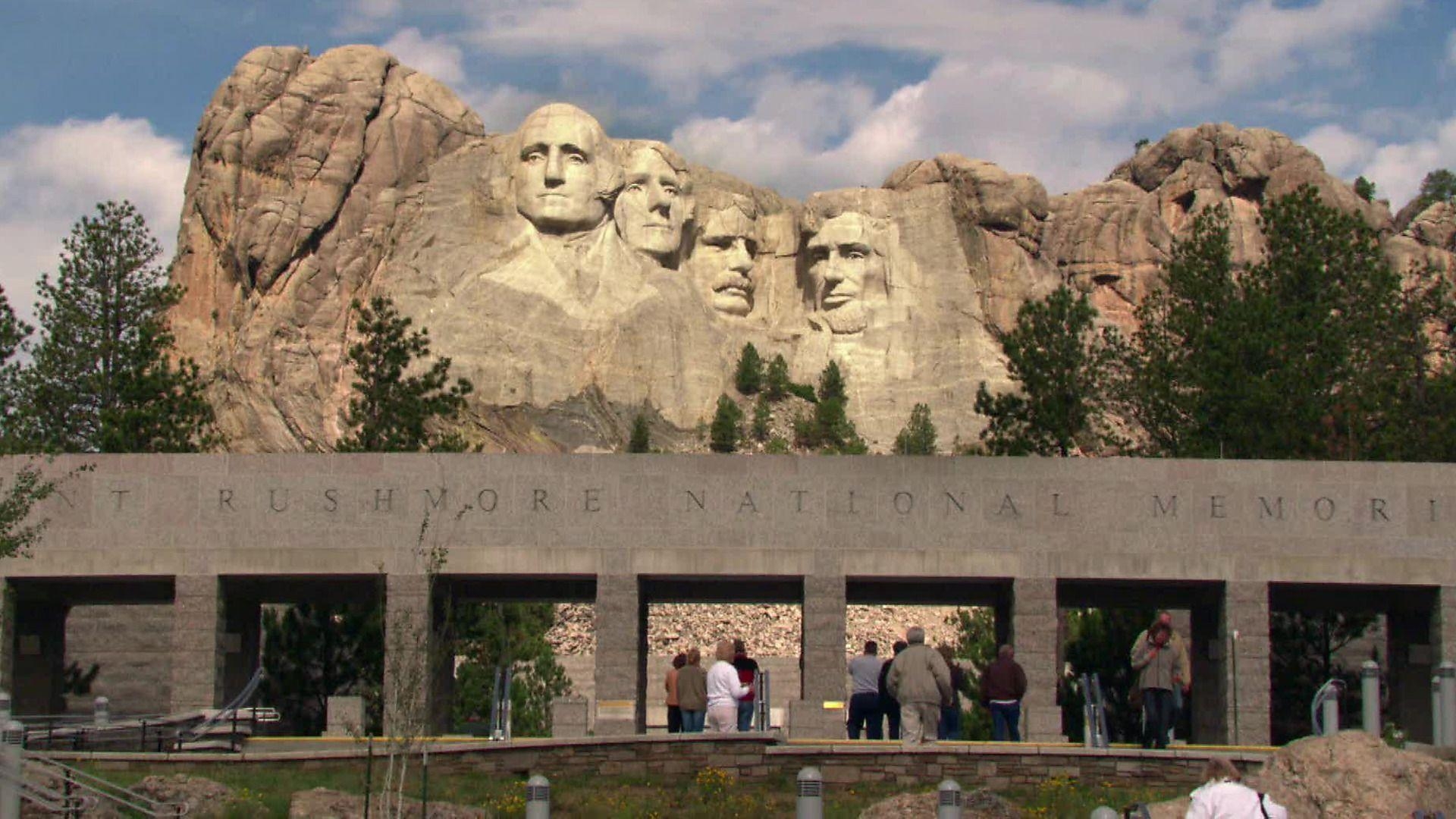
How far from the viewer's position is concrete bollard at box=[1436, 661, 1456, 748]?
57.8 feet

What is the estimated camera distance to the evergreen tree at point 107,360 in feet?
139

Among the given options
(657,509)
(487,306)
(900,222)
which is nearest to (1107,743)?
(657,509)

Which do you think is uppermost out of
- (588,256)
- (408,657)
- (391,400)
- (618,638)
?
(588,256)

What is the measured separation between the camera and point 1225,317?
44.6m

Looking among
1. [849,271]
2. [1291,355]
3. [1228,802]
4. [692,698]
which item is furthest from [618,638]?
[849,271]

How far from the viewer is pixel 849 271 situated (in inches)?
4126

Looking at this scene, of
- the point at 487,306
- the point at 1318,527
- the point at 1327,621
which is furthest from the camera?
the point at 487,306

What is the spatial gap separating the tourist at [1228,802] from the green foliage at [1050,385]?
3300 cm

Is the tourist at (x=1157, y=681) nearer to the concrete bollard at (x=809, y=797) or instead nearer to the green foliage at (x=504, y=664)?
the concrete bollard at (x=809, y=797)

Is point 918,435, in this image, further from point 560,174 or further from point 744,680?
point 744,680

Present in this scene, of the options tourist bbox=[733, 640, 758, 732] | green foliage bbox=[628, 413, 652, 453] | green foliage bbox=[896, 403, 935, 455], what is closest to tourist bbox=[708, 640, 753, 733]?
tourist bbox=[733, 640, 758, 732]

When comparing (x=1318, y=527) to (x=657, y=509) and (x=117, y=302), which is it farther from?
(x=117, y=302)

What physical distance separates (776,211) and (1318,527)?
8447 cm

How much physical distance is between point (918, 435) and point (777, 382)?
7.87 meters
